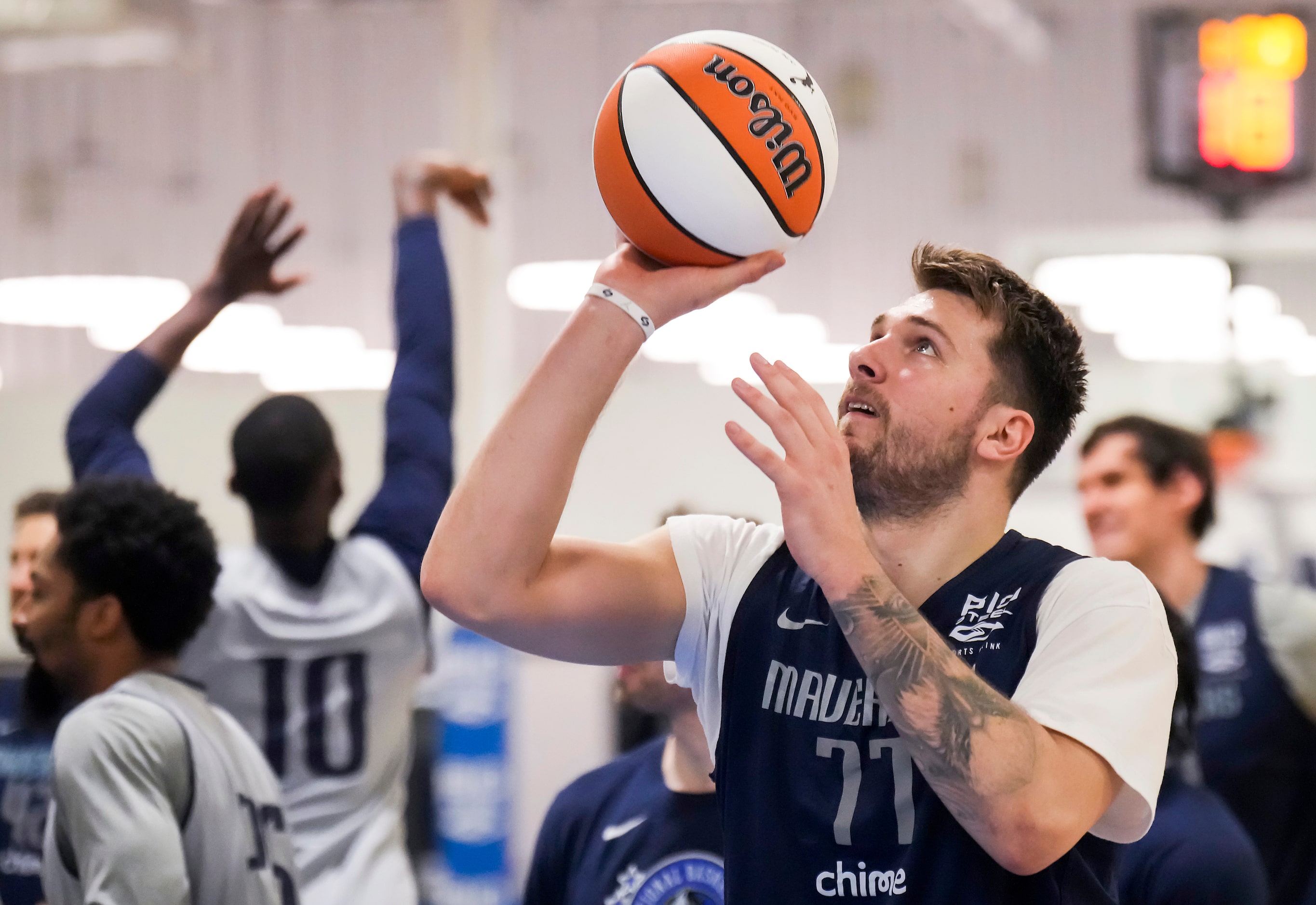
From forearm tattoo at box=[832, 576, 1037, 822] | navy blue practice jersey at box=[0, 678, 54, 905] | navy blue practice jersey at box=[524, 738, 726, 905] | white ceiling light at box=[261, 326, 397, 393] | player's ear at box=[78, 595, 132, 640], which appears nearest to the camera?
forearm tattoo at box=[832, 576, 1037, 822]

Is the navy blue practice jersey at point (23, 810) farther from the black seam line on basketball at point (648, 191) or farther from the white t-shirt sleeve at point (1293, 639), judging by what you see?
the white t-shirt sleeve at point (1293, 639)

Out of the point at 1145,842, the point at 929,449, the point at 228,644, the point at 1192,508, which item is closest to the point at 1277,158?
the point at 1192,508

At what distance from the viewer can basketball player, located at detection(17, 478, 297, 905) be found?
203cm

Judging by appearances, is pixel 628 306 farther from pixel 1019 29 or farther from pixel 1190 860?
pixel 1019 29

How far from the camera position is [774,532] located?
6.39 feet

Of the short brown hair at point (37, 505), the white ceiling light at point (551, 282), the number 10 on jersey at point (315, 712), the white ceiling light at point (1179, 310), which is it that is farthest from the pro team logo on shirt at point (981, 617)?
the white ceiling light at point (1179, 310)

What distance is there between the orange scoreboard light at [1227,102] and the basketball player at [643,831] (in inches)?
128

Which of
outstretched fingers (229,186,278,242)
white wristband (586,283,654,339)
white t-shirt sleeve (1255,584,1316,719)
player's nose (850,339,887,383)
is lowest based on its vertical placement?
white t-shirt sleeve (1255,584,1316,719)

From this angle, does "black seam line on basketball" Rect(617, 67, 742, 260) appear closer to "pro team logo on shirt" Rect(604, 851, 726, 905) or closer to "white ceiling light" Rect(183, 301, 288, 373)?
"pro team logo on shirt" Rect(604, 851, 726, 905)

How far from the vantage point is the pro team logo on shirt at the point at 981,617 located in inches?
66.1

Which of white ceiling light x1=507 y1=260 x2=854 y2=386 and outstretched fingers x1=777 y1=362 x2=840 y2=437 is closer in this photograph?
outstretched fingers x1=777 y1=362 x2=840 y2=437

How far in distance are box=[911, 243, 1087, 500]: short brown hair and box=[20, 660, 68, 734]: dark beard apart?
6.61ft

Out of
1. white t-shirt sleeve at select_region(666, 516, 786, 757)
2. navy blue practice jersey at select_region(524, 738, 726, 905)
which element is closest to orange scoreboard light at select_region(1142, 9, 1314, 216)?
navy blue practice jersey at select_region(524, 738, 726, 905)

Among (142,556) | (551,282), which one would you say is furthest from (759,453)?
(551,282)
